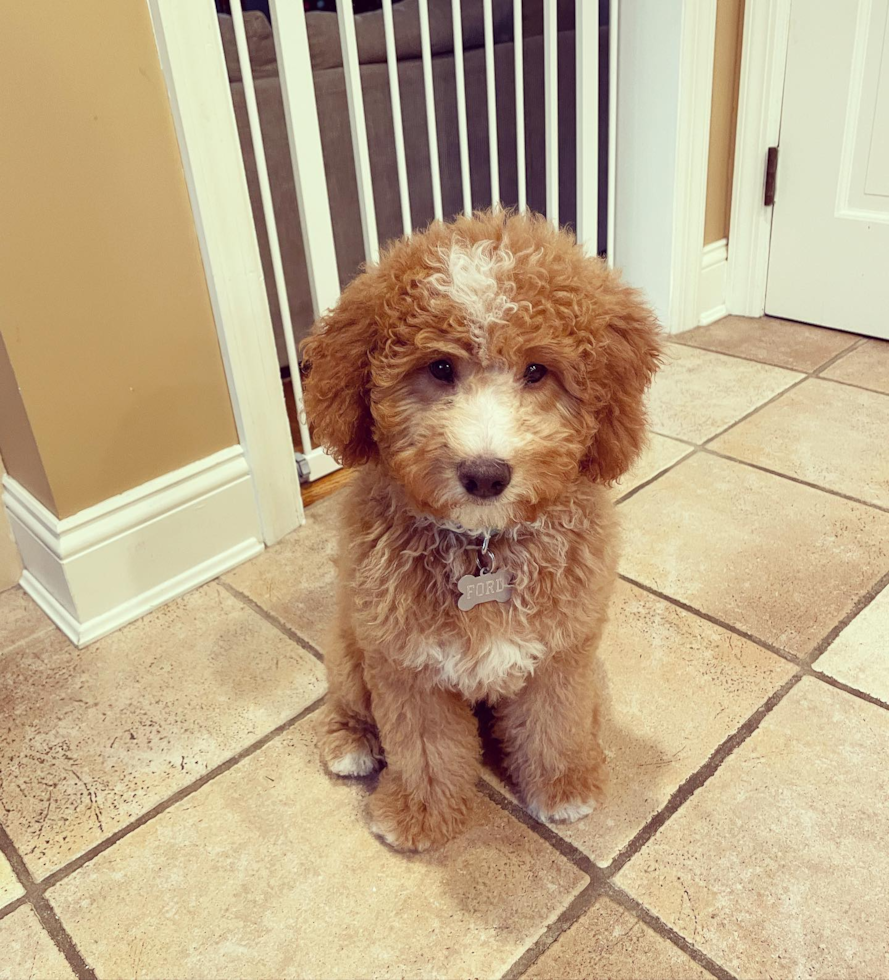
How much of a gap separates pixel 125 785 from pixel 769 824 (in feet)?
3.32

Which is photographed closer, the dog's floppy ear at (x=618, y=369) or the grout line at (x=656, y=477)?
the dog's floppy ear at (x=618, y=369)

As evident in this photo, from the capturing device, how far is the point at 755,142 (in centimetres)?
268

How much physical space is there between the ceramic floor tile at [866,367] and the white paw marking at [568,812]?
5.60 ft

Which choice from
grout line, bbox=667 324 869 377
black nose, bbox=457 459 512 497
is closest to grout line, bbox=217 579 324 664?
black nose, bbox=457 459 512 497

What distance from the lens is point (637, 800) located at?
1.27 metres

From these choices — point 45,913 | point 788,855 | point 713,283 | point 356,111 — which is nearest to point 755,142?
point 713,283

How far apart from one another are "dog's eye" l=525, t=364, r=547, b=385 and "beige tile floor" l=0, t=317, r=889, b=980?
69cm

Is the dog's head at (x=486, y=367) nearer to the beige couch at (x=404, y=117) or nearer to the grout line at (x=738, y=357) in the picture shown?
the beige couch at (x=404, y=117)

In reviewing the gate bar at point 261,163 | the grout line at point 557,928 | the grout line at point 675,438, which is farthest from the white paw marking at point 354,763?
the grout line at point 675,438

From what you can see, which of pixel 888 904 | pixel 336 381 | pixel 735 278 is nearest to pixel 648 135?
pixel 735 278

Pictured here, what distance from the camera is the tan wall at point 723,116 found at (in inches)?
98.9

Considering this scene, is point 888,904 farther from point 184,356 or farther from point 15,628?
point 15,628

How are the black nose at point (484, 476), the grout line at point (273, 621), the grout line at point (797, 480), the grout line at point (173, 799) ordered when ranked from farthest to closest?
the grout line at point (797, 480) → the grout line at point (273, 621) → the grout line at point (173, 799) → the black nose at point (484, 476)

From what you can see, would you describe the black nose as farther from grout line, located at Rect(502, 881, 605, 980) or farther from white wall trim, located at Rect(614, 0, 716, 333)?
white wall trim, located at Rect(614, 0, 716, 333)
